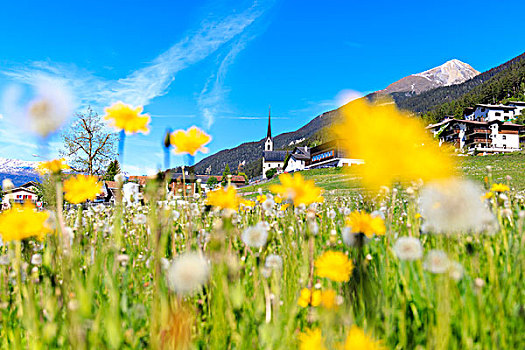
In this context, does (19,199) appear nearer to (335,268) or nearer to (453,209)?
(335,268)

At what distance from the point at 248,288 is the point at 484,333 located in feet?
2.89

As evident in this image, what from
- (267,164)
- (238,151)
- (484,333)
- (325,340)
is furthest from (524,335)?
(238,151)

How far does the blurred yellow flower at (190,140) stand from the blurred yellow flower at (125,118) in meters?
0.16

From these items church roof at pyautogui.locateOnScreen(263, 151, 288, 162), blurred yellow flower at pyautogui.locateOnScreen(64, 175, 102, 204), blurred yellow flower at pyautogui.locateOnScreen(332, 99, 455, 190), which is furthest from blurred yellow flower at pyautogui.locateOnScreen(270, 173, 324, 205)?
church roof at pyautogui.locateOnScreen(263, 151, 288, 162)

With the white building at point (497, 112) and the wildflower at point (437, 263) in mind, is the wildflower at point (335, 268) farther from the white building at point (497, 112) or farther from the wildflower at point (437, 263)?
the white building at point (497, 112)

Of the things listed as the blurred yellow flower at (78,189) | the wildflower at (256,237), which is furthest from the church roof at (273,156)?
the wildflower at (256,237)

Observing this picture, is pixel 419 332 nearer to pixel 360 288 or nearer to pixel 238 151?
pixel 360 288

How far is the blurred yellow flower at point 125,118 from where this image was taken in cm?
111

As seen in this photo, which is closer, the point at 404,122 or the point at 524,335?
the point at 404,122

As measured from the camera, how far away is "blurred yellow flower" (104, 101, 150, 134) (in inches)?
43.6

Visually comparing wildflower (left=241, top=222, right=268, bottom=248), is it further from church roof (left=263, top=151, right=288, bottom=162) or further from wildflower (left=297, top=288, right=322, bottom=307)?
church roof (left=263, top=151, right=288, bottom=162)

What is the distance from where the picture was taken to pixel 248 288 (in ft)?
4.81

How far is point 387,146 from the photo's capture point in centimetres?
41

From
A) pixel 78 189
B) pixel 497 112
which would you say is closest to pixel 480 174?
pixel 78 189
